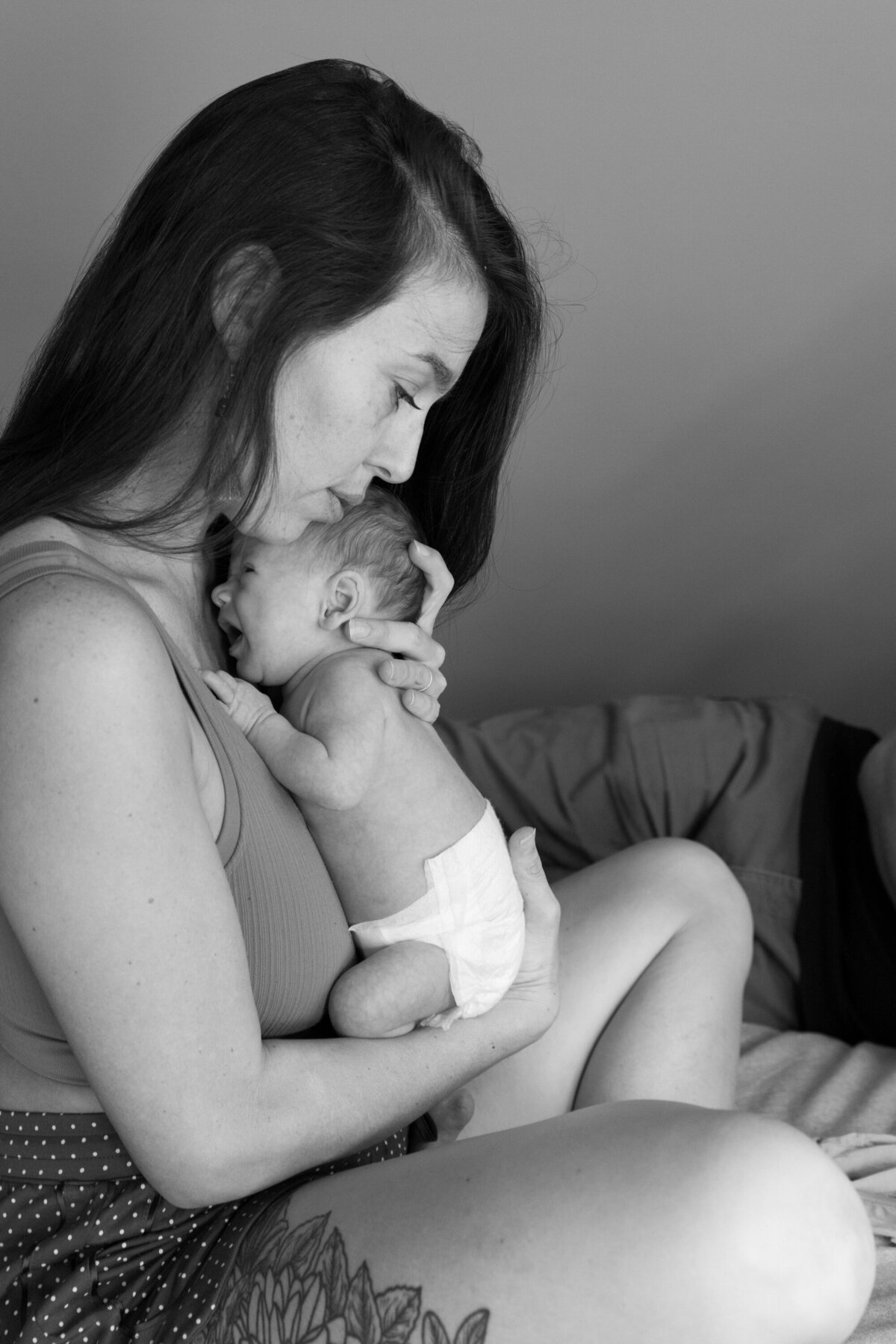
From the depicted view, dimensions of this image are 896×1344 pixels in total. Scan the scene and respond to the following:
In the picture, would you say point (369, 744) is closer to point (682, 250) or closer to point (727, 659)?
point (682, 250)

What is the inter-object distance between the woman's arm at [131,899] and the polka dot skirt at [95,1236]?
0.06 metres

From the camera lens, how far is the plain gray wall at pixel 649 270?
2.03 metres

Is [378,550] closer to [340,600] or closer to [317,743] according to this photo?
[340,600]

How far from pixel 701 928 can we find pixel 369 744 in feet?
1.58

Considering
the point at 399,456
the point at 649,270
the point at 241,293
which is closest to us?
the point at 241,293

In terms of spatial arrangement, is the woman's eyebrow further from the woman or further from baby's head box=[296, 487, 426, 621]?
baby's head box=[296, 487, 426, 621]

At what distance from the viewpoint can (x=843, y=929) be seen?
1.98 metres

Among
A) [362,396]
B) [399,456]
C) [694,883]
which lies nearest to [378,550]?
[399,456]

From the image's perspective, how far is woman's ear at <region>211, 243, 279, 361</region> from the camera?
1.19 meters

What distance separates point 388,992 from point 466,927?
138 mm

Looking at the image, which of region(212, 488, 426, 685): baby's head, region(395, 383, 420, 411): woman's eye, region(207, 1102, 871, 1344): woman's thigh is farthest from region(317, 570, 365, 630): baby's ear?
region(207, 1102, 871, 1344): woman's thigh

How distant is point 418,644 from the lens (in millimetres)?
1495

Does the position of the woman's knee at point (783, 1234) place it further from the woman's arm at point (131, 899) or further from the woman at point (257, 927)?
the woman's arm at point (131, 899)

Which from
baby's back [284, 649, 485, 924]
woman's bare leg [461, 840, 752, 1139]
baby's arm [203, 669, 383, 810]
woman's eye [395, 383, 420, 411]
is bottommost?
woman's bare leg [461, 840, 752, 1139]
